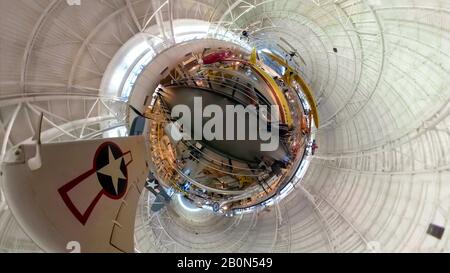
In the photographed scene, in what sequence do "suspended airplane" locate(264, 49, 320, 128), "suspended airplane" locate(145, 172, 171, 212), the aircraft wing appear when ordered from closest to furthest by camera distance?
the aircraft wing
"suspended airplane" locate(145, 172, 171, 212)
"suspended airplane" locate(264, 49, 320, 128)

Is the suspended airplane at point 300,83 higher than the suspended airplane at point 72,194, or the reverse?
the suspended airplane at point 300,83

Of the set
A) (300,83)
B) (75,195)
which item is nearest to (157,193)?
(300,83)

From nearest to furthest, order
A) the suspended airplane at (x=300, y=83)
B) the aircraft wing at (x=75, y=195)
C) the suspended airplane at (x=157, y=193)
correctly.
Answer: the aircraft wing at (x=75, y=195) < the suspended airplane at (x=157, y=193) < the suspended airplane at (x=300, y=83)

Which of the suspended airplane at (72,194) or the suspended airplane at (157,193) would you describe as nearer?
the suspended airplane at (72,194)

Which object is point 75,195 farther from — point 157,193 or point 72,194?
point 157,193

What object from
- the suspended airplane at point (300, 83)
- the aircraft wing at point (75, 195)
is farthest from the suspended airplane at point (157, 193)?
the suspended airplane at point (300, 83)

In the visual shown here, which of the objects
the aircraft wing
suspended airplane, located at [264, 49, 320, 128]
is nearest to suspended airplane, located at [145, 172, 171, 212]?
the aircraft wing

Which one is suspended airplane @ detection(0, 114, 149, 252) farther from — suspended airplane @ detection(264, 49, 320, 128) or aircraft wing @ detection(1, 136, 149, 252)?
suspended airplane @ detection(264, 49, 320, 128)

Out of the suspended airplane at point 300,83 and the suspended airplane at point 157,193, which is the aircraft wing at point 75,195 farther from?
the suspended airplane at point 300,83
